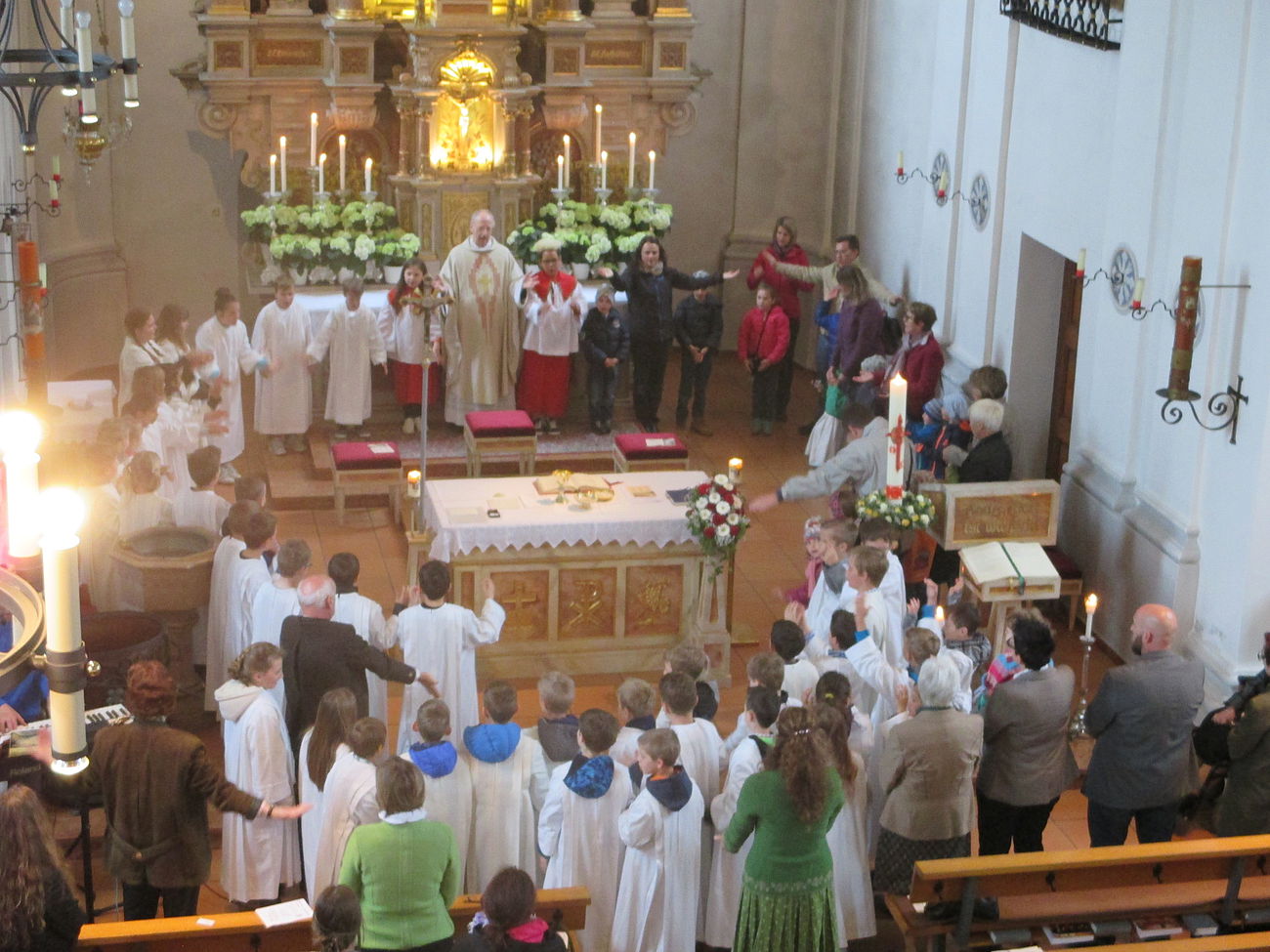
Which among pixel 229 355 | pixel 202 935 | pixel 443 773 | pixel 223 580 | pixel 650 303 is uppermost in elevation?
pixel 650 303

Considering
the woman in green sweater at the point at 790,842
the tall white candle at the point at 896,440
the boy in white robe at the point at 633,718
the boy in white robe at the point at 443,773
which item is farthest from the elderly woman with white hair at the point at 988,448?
the boy in white robe at the point at 443,773

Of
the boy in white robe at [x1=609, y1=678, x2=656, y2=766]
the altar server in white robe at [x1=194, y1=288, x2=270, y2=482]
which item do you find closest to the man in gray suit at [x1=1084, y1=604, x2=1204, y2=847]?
the boy in white robe at [x1=609, y1=678, x2=656, y2=766]

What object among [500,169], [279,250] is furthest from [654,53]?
[279,250]

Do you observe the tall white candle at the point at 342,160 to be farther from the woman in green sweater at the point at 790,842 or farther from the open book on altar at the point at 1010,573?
the woman in green sweater at the point at 790,842

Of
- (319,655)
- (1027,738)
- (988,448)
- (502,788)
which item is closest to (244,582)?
(319,655)

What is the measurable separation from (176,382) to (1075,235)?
5.97 meters

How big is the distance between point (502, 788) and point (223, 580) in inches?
97.7

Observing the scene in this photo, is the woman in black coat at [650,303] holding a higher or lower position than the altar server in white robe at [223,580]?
higher

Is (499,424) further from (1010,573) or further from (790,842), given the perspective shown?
(790,842)

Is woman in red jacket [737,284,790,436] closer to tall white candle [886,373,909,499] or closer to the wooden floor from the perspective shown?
the wooden floor

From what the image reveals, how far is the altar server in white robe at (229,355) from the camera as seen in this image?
12859 millimetres

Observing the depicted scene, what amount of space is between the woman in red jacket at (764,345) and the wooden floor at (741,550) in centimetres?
36

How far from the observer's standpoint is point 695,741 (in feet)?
24.3

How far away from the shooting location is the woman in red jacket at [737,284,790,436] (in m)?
14.6
